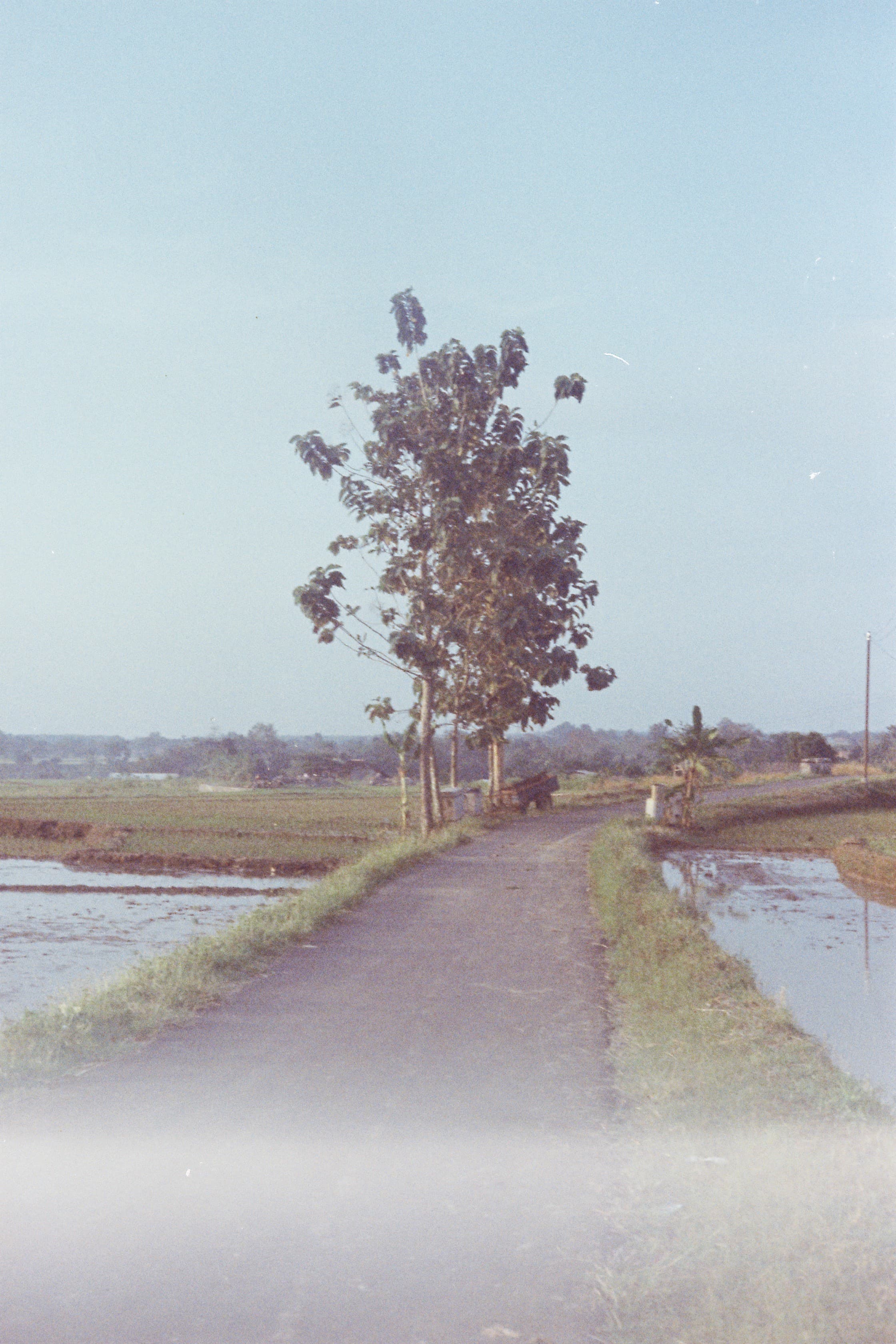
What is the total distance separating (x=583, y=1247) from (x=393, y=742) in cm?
2286

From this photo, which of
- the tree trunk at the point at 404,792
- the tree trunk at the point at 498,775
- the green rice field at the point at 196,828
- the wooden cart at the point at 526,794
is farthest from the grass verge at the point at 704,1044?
the tree trunk at the point at 498,775

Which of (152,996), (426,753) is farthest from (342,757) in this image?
(152,996)

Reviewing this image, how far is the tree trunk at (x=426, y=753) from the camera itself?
2178 cm

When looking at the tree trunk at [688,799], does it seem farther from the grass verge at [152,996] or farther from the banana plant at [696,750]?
the grass verge at [152,996]

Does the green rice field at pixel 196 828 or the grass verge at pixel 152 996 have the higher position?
the grass verge at pixel 152 996

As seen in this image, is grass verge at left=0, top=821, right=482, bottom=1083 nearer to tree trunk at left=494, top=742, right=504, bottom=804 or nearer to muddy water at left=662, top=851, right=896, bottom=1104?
muddy water at left=662, top=851, right=896, bottom=1104

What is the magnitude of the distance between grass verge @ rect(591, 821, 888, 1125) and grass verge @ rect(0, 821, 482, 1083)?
287cm

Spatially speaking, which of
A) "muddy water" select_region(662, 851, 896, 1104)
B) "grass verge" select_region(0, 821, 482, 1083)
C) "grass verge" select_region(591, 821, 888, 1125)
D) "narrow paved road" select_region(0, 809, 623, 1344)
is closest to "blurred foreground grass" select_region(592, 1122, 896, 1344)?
"narrow paved road" select_region(0, 809, 623, 1344)

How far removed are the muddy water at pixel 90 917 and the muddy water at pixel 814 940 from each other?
20.4ft

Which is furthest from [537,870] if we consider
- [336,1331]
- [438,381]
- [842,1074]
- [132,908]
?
[336,1331]

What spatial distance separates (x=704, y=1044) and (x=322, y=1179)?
2948mm

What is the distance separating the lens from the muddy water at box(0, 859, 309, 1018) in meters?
13.6

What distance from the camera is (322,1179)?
4.43 m

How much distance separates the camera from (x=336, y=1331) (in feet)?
10.8
